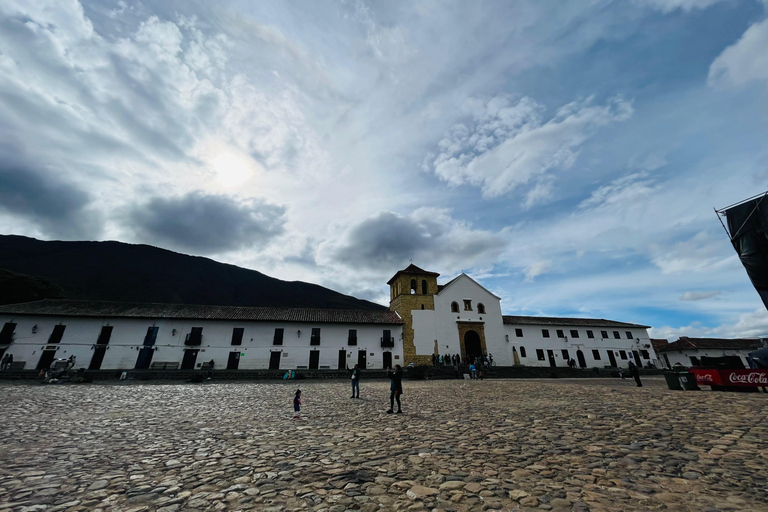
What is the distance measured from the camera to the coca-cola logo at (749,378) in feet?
40.6

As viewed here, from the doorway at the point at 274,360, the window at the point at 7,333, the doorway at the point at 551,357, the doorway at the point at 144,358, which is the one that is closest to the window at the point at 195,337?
the doorway at the point at 144,358

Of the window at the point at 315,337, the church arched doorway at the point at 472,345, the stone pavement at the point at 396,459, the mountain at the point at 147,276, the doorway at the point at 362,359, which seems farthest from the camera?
the mountain at the point at 147,276

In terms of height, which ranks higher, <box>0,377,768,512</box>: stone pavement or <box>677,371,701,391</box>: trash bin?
<box>677,371,701,391</box>: trash bin

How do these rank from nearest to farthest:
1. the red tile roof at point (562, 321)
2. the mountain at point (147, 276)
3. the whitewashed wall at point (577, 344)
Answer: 1. the whitewashed wall at point (577, 344)
2. the red tile roof at point (562, 321)
3. the mountain at point (147, 276)

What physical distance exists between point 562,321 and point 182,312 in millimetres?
43996

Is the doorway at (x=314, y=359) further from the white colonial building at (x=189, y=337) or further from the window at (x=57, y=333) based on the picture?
the window at (x=57, y=333)

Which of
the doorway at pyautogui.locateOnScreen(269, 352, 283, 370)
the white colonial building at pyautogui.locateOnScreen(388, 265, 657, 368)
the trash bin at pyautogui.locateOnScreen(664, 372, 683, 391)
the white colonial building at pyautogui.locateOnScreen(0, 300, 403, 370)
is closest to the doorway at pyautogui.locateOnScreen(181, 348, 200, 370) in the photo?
the white colonial building at pyautogui.locateOnScreen(0, 300, 403, 370)

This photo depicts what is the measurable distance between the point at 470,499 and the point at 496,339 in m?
35.6

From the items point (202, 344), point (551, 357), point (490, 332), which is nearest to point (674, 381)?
point (490, 332)

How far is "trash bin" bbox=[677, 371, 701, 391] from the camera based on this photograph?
14.2 m

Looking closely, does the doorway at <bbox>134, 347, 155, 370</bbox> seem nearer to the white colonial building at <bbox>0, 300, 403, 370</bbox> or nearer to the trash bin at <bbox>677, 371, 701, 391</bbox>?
the white colonial building at <bbox>0, 300, 403, 370</bbox>

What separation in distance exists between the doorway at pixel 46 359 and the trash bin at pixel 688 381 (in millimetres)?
44231

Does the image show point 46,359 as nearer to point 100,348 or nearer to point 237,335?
point 100,348

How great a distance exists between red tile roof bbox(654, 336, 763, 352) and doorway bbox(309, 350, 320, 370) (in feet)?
166
